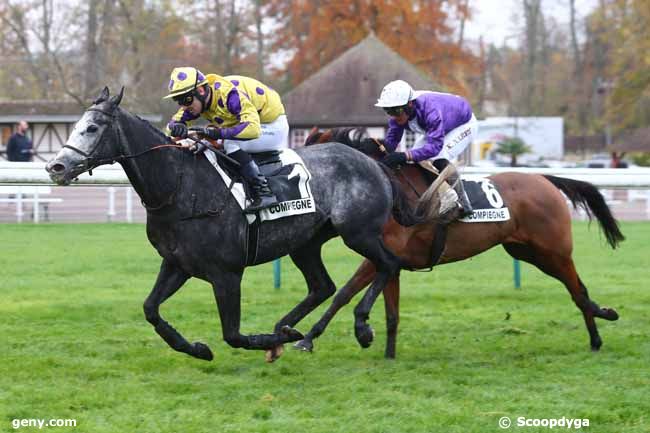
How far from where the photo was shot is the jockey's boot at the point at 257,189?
5.86 m

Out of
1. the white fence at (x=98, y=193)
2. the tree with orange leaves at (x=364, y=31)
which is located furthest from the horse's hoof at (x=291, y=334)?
the tree with orange leaves at (x=364, y=31)

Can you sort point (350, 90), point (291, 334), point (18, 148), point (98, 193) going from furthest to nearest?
1. point (350, 90)
2. point (98, 193)
3. point (18, 148)
4. point (291, 334)

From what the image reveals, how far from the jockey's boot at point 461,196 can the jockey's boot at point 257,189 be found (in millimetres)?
1475

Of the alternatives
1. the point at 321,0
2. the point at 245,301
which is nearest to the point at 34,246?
the point at 245,301

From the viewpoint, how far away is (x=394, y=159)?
676 cm

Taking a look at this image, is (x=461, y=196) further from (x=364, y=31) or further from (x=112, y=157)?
(x=364, y=31)

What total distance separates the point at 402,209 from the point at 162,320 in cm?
172

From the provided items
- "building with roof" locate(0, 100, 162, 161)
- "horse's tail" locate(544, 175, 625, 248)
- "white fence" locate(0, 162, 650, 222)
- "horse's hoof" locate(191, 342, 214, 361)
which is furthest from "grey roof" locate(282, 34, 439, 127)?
"horse's hoof" locate(191, 342, 214, 361)

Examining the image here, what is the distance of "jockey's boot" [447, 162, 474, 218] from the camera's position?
6.82 meters

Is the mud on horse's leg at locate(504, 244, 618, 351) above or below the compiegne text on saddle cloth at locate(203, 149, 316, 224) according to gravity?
below

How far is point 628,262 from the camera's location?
11781 millimetres

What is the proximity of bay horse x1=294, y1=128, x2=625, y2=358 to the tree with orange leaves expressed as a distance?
30165 mm

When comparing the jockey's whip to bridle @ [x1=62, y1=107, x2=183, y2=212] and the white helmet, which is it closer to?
bridle @ [x1=62, y1=107, x2=183, y2=212]

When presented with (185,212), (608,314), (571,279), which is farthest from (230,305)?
(608,314)
